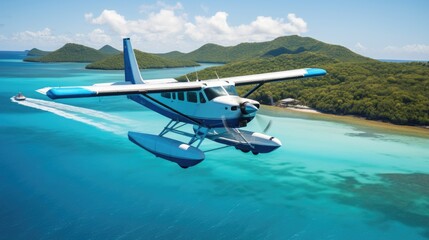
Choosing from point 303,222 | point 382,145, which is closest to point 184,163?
point 303,222

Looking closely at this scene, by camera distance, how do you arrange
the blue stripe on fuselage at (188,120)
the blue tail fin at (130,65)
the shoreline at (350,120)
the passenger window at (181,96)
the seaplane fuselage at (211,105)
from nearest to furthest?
the seaplane fuselage at (211,105) → the blue stripe on fuselage at (188,120) → the passenger window at (181,96) → the blue tail fin at (130,65) → the shoreline at (350,120)

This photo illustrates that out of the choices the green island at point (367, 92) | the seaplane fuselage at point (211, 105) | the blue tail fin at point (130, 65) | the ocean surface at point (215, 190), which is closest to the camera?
the seaplane fuselage at point (211, 105)

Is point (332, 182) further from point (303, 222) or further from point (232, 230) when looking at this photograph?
point (232, 230)

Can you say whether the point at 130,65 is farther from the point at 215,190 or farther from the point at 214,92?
the point at 215,190

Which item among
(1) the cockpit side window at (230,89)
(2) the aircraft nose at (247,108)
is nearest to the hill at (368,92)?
(1) the cockpit side window at (230,89)

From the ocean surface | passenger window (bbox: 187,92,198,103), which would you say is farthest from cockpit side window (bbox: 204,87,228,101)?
the ocean surface

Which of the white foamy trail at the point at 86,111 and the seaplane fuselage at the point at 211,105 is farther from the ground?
the seaplane fuselage at the point at 211,105

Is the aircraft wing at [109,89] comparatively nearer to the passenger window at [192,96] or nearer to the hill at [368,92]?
the passenger window at [192,96]
